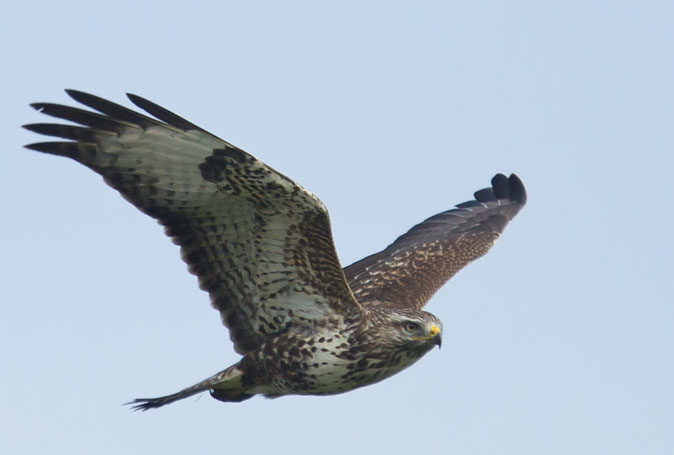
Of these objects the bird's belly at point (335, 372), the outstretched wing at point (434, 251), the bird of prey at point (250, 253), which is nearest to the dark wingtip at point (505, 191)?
the outstretched wing at point (434, 251)

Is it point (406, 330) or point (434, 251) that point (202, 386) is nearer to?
point (406, 330)

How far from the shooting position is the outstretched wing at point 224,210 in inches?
373

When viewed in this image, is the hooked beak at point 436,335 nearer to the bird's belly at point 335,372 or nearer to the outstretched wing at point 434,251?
the bird's belly at point 335,372

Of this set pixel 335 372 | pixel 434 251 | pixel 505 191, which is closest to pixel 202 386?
pixel 335 372

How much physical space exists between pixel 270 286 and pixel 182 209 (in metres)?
1.04

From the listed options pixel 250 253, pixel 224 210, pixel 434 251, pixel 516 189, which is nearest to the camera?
pixel 224 210

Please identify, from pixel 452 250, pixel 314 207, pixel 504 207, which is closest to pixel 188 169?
pixel 314 207

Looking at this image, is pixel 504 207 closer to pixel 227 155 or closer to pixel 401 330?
pixel 401 330

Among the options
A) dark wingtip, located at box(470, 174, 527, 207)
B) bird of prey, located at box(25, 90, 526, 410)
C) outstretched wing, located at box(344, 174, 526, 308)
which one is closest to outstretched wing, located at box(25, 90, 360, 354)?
bird of prey, located at box(25, 90, 526, 410)

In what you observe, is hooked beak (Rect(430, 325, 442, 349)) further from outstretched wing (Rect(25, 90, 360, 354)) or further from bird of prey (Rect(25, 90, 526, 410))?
outstretched wing (Rect(25, 90, 360, 354))

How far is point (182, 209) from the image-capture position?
10.0m

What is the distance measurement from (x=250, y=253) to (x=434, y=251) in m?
3.58

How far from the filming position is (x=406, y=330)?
10.3m

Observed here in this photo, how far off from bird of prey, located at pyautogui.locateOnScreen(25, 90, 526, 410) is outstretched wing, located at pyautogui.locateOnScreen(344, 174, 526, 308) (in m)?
0.73
